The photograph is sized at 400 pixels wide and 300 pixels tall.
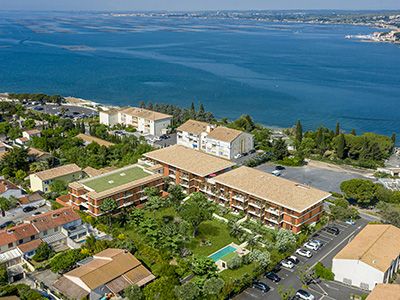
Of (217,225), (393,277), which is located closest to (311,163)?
(217,225)

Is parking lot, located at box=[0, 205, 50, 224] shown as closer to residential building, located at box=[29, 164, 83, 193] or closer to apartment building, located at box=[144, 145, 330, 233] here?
residential building, located at box=[29, 164, 83, 193]

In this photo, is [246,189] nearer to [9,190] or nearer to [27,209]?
[27,209]

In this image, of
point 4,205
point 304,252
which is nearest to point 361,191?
point 304,252

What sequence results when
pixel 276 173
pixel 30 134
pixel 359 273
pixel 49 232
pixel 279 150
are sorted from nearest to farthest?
1. pixel 359 273
2. pixel 49 232
3. pixel 276 173
4. pixel 279 150
5. pixel 30 134

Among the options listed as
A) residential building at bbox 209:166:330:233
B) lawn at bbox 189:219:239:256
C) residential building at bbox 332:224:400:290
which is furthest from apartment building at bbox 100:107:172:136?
residential building at bbox 332:224:400:290

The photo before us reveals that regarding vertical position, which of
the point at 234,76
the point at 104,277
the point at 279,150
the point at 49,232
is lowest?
the point at 234,76

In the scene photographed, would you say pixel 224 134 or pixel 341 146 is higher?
pixel 224 134
